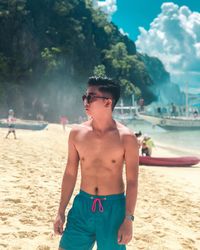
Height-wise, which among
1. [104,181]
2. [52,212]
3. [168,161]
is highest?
[104,181]

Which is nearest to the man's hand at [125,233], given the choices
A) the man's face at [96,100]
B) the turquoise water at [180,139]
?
the man's face at [96,100]

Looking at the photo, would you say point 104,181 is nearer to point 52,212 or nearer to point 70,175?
point 70,175

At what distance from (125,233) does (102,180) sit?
0.43 metres

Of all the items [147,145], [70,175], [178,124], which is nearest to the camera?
[70,175]

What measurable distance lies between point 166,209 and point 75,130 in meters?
4.71

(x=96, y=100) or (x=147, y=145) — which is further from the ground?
(x=96, y=100)

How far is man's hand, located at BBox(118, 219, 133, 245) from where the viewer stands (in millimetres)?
2326

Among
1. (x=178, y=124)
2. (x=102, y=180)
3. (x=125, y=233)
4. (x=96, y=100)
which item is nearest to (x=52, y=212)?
(x=102, y=180)

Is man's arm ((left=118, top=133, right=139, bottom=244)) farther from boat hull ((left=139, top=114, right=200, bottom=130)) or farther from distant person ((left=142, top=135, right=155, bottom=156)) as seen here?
boat hull ((left=139, top=114, right=200, bottom=130))

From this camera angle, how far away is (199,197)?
8.45 meters

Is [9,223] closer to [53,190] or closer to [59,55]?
[53,190]

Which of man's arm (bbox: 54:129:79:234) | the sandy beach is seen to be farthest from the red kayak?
man's arm (bbox: 54:129:79:234)

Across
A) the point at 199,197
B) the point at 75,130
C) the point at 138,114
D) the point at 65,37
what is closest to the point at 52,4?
the point at 65,37

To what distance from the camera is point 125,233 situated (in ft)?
7.63
